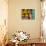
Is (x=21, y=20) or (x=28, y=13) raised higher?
(x=28, y=13)

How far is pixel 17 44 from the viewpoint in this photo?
3.03 meters

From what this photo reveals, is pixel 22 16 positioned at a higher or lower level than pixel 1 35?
higher

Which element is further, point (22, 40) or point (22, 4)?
point (22, 4)

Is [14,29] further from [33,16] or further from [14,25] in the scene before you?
[33,16]

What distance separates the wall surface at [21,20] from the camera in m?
4.00

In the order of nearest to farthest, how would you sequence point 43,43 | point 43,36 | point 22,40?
1. point 43,43
2. point 22,40
3. point 43,36

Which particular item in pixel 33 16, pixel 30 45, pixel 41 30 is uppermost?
pixel 33 16

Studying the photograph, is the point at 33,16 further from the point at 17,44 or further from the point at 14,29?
the point at 17,44

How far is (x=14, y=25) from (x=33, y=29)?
54cm

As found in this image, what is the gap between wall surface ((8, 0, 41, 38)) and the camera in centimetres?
400

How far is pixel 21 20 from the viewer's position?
4043 millimetres

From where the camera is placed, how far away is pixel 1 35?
11.2 ft

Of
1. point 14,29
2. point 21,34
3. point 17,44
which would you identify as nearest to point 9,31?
point 14,29

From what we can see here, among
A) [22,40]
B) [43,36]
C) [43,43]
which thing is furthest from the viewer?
[43,36]
